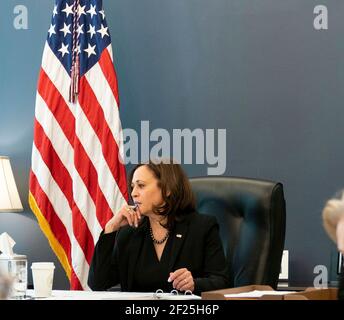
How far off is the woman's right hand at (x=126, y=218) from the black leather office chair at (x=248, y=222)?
0.28 metres

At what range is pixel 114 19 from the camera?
4.32 meters

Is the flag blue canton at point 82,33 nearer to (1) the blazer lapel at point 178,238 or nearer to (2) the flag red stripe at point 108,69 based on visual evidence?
(2) the flag red stripe at point 108,69

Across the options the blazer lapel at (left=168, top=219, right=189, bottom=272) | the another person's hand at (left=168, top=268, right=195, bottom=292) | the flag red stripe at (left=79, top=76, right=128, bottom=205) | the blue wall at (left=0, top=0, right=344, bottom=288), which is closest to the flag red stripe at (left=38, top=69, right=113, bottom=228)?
the flag red stripe at (left=79, top=76, right=128, bottom=205)

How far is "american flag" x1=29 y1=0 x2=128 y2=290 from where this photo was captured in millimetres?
3979

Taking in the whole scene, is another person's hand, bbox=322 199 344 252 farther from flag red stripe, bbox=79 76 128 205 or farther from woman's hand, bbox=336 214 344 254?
flag red stripe, bbox=79 76 128 205

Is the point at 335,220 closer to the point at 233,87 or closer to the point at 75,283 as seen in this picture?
the point at 75,283

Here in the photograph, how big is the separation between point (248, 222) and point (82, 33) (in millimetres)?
1727

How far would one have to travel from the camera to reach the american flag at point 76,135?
3979 mm

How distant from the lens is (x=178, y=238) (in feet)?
9.60

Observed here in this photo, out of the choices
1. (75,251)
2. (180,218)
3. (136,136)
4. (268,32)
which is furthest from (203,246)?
(268,32)

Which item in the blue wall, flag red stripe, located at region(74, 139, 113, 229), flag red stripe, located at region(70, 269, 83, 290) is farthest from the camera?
the blue wall

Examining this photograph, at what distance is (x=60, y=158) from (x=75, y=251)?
1.80 ft

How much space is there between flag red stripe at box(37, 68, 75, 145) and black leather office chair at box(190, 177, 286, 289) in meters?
1.26

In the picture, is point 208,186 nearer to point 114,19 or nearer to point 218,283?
point 218,283
